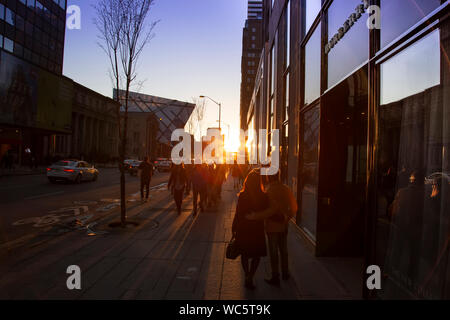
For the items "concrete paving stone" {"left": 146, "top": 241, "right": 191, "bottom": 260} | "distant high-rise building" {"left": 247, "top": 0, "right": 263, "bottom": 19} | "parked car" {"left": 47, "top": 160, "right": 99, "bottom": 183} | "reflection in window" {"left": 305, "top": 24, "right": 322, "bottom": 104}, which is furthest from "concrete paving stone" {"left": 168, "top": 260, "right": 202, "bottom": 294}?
"distant high-rise building" {"left": 247, "top": 0, "right": 263, "bottom": 19}

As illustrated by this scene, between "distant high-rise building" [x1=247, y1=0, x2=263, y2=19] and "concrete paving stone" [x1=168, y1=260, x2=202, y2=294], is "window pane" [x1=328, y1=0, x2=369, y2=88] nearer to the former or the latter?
"concrete paving stone" [x1=168, y1=260, x2=202, y2=294]

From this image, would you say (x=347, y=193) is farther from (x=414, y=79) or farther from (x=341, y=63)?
(x=414, y=79)

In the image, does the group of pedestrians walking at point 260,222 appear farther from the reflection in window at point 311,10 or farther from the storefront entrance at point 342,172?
the reflection in window at point 311,10

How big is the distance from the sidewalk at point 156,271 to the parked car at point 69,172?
1430 cm

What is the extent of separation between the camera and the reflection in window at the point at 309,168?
669 cm

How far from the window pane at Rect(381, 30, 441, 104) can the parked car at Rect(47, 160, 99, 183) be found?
20002 millimetres

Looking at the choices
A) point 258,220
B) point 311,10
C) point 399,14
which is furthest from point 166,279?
point 311,10

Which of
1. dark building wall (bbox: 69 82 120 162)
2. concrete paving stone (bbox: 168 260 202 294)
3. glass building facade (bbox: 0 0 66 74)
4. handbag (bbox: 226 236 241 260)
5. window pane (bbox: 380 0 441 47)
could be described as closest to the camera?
window pane (bbox: 380 0 441 47)

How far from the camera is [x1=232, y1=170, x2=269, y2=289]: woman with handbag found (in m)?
4.21

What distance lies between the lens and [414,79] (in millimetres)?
3361

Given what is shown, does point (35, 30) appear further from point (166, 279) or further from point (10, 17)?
point (166, 279)

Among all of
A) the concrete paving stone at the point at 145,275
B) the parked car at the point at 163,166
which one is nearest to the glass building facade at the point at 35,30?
the parked car at the point at 163,166

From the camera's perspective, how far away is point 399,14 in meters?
3.56
